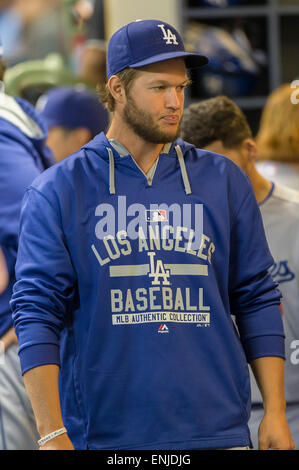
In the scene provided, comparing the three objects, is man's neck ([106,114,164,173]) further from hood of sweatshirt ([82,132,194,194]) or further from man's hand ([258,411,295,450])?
man's hand ([258,411,295,450])

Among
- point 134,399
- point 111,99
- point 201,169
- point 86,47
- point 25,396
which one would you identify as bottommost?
point 25,396

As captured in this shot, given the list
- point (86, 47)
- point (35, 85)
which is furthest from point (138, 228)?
point (86, 47)

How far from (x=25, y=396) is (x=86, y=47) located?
276 centimetres

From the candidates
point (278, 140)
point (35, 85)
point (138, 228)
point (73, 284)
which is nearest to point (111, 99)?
point (138, 228)

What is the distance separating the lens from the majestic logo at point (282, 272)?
223cm

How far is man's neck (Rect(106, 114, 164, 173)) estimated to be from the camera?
174 cm

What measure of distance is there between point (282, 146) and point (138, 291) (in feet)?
4.04

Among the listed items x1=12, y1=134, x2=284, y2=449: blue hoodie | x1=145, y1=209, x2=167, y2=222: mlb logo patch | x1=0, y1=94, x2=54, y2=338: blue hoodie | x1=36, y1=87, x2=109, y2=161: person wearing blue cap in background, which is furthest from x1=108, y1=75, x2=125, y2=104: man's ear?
x1=36, y1=87, x2=109, y2=161: person wearing blue cap in background

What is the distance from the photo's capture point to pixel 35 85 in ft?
13.4

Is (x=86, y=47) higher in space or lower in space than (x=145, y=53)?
higher

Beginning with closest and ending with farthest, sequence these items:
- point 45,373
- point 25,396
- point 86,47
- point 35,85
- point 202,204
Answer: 1. point 45,373
2. point 202,204
3. point 25,396
4. point 35,85
5. point 86,47

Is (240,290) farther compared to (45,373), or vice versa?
(240,290)

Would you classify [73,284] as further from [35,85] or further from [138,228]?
[35,85]

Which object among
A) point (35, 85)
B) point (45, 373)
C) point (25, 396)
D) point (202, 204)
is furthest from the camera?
point (35, 85)
